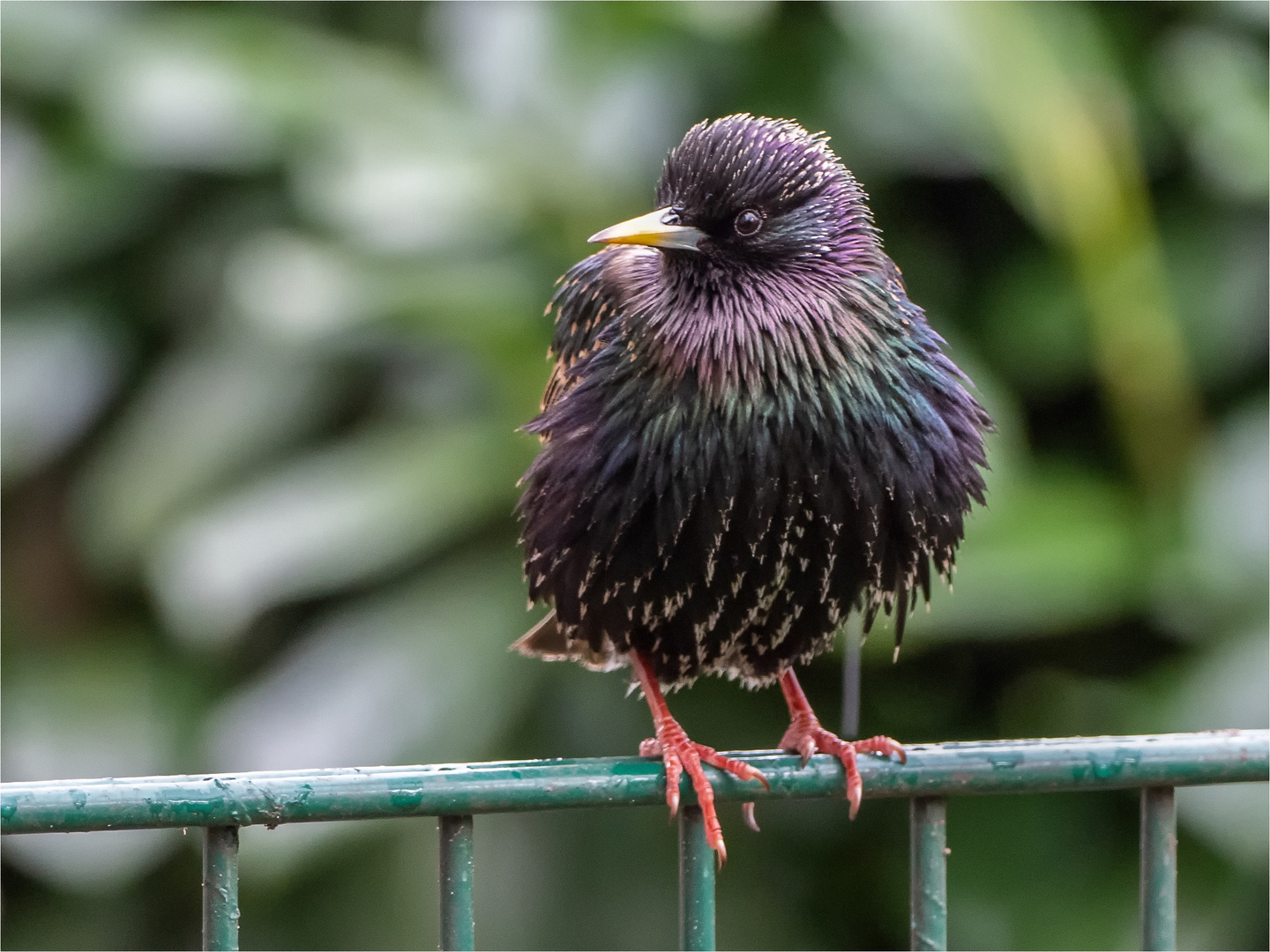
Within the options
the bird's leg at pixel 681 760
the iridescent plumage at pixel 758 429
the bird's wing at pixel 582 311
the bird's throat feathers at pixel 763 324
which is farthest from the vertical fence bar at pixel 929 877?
the bird's wing at pixel 582 311

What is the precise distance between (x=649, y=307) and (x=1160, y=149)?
2.42 metres

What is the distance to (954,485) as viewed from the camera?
2609 mm

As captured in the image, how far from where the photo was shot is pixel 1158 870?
2.08 meters

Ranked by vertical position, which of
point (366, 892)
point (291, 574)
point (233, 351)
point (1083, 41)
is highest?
point (1083, 41)

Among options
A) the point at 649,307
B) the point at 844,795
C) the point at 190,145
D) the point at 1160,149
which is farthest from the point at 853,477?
the point at 190,145

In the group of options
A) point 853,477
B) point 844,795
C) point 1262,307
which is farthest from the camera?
point 1262,307

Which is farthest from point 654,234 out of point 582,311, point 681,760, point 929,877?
point 929,877

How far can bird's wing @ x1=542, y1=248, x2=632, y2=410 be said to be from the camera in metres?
2.84

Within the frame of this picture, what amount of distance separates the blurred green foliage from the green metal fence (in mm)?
1617

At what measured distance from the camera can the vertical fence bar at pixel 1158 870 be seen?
208cm

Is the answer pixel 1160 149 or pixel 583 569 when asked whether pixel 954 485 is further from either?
pixel 1160 149

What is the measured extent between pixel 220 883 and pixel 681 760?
2.23 ft

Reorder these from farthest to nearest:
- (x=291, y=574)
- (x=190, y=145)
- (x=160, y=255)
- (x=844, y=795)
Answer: (x=160, y=255) < (x=190, y=145) < (x=291, y=574) < (x=844, y=795)

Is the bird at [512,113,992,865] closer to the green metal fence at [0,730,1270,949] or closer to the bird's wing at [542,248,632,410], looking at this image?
the bird's wing at [542,248,632,410]
